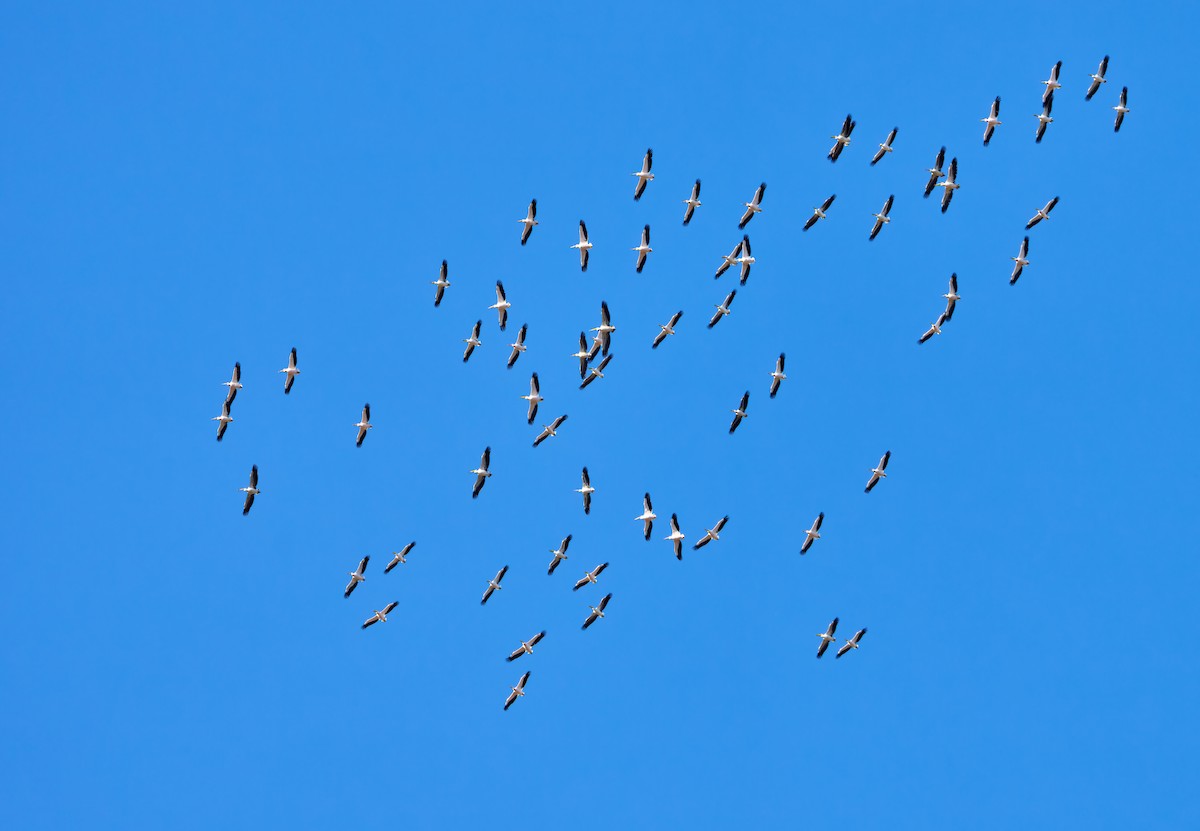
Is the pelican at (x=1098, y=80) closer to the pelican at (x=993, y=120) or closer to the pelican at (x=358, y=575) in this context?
the pelican at (x=993, y=120)

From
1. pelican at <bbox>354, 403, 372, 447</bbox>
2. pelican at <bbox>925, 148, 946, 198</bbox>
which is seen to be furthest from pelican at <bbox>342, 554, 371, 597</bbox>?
pelican at <bbox>925, 148, 946, 198</bbox>

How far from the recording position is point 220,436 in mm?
91750

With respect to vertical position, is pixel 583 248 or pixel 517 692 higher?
pixel 583 248

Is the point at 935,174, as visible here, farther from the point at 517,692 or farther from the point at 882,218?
the point at 517,692

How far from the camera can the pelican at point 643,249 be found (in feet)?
294

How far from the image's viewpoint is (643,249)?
89625 millimetres

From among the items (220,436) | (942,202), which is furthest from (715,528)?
(220,436)

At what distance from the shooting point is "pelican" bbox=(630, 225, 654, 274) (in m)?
89.7

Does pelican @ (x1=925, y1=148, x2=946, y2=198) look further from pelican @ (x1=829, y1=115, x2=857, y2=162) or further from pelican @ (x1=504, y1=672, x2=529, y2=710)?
pelican @ (x1=504, y1=672, x2=529, y2=710)

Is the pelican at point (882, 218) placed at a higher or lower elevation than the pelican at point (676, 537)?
higher

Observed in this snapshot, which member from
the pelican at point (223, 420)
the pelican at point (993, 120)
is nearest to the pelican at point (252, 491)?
the pelican at point (223, 420)

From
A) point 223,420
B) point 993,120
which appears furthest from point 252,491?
point 993,120

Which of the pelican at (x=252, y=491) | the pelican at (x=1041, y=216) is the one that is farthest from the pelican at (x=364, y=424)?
the pelican at (x=1041, y=216)

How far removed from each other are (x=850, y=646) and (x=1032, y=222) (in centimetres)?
2222
